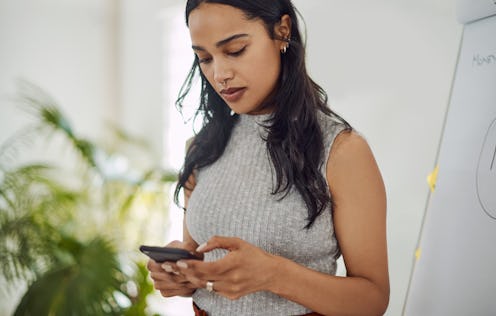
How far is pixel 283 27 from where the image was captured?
1148mm

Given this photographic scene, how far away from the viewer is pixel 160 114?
3533mm

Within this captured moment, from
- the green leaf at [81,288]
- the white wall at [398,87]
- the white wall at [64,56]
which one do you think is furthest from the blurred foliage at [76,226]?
the white wall at [398,87]

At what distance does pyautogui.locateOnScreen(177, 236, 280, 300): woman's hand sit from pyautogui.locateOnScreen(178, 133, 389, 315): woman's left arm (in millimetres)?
24

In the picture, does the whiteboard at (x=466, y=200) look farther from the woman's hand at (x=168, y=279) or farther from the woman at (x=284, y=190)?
the woman's hand at (x=168, y=279)

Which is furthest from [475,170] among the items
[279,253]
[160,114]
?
[160,114]

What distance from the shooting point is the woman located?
3.44ft

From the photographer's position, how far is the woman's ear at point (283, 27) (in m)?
1.14

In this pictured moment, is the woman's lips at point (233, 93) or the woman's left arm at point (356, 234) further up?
the woman's lips at point (233, 93)

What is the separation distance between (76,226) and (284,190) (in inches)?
81.5

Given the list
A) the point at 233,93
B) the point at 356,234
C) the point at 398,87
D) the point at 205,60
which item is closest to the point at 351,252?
the point at 356,234

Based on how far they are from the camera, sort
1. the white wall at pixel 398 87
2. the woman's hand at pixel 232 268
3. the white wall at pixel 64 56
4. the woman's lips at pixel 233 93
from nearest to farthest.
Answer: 1. the woman's hand at pixel 232 268
2. the woman's lips at pixel 233 93
3. the white wall at pixel 398 87
4. the white wall at pixel 64 56

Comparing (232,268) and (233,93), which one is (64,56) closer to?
(233,93)

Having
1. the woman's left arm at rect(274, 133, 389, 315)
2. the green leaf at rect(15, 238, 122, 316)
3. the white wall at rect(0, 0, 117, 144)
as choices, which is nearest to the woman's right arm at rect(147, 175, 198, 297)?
the woman's left arm at rect(274, 133, 389, 315)

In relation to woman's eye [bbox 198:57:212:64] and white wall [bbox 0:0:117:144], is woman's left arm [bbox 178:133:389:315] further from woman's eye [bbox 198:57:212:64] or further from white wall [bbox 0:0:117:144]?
white wall [bbox 0:0:117:144]
